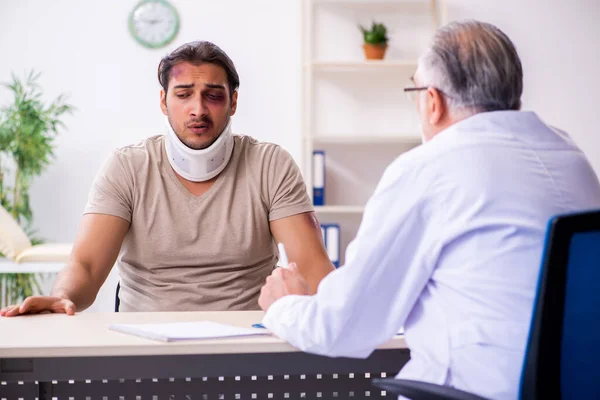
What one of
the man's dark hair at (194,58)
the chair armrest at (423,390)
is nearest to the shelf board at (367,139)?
the man's dark hair at (194,58)

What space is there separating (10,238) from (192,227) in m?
2.30

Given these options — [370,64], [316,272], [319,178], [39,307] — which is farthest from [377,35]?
[39,307]

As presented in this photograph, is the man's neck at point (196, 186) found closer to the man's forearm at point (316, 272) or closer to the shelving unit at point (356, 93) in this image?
the man's forearm at point (316, 272)

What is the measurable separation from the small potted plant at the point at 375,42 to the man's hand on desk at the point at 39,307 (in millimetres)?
3379

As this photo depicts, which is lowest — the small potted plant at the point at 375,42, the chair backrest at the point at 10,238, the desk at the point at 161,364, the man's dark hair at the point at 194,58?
the chair backrest at the point at 10,238

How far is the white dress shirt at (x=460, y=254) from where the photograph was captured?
118cm

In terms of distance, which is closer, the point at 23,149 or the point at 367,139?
the point at 23,149

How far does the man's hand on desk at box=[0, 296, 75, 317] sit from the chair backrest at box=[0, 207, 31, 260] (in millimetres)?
2506

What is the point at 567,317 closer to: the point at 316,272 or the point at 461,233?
the point at 461,233

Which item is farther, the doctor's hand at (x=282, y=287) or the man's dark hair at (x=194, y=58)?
the man's dark hair at (x=194, y=58)

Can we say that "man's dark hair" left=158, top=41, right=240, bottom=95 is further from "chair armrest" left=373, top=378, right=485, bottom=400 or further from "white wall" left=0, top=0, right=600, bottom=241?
"white wall" left=0, top=0, right=600, bottom=241

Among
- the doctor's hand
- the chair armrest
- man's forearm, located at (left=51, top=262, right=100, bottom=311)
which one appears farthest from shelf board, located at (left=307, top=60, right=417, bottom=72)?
the chair armrest

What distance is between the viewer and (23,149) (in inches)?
179

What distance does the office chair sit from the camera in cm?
104
